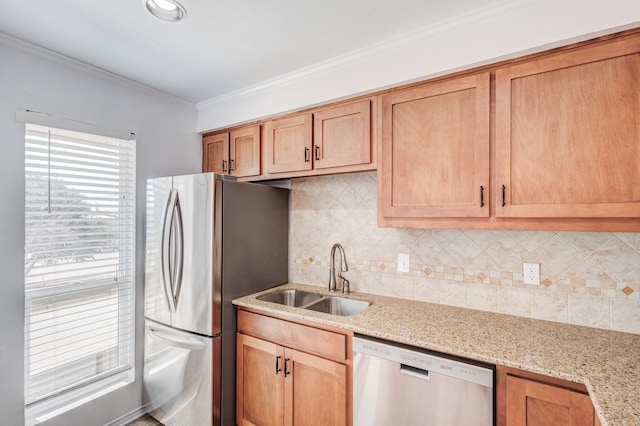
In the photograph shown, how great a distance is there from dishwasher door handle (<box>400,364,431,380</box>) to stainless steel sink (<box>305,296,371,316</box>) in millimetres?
636

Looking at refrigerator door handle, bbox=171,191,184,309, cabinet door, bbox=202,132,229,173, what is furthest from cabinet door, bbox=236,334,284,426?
cabinet door, bbox=202,132,229,173

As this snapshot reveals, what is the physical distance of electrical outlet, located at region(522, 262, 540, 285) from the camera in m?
1.69

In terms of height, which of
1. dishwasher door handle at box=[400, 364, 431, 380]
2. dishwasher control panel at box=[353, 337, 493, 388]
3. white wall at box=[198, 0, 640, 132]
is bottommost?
dishwasher door handle at box=[400, 364, 431, 380]

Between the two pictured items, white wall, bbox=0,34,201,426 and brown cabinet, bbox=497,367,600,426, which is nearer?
brown cabinet, bbox=497,367,600,426

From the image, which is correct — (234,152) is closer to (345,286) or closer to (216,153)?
(216,153)

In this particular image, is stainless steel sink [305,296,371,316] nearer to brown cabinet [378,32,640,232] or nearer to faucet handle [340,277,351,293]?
faucet handle [340,277,351,293]

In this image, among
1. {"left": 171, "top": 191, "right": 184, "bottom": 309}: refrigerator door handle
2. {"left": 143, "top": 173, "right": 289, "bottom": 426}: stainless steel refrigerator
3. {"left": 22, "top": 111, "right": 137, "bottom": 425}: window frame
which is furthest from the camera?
{"left": 171, "top": 191, "right": 184, "bottom": 309}: refrigerator door handle

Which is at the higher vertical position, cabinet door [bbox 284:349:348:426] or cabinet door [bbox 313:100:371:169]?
cabinet door [bbox 313:100:371:169]

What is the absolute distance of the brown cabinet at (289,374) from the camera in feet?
5.50

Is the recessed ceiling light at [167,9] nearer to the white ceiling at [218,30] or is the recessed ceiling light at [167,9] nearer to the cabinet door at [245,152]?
the white ceiling at [218,30]

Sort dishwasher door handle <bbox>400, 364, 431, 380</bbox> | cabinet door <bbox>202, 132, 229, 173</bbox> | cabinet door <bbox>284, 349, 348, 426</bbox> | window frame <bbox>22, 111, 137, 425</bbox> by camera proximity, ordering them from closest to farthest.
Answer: dishwasher door handle <bbox>400, 364, 431, 380</bbox> < cabinet door <bbox>284, 349, 348, 426</bbox> < window frame <bbox>22, 111, 137, 425</bbox> < cabinet door <bbox>202, 132, 229, 173</bbox>

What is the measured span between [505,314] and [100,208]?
8.57ft

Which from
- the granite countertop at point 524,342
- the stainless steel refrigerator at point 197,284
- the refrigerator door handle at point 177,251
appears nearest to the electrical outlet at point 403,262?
the granite countertop at point 524,342

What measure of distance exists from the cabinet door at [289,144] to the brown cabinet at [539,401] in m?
1.56
